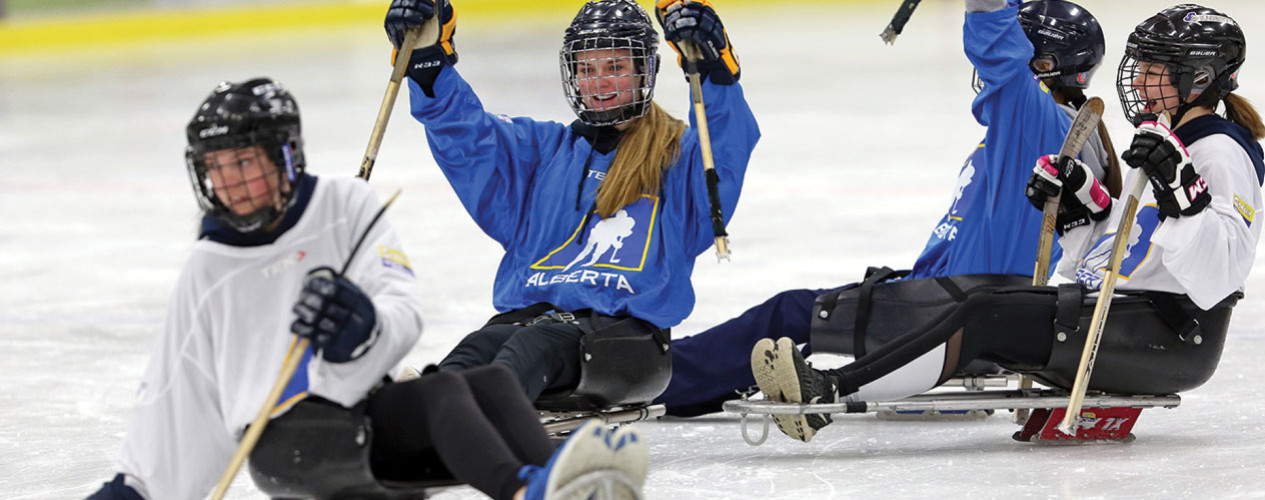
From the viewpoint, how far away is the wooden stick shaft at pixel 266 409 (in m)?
2.56

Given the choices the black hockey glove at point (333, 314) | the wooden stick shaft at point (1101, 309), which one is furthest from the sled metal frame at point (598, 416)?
the black hockey glove at point (333, 314)

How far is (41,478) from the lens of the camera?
3.59 metres

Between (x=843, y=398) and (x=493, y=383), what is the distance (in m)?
1.12

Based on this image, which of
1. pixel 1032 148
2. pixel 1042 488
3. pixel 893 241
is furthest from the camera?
pixel 893 241

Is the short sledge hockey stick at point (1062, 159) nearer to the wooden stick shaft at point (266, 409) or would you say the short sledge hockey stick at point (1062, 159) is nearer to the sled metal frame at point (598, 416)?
the sled metal frame at point (598, 416)

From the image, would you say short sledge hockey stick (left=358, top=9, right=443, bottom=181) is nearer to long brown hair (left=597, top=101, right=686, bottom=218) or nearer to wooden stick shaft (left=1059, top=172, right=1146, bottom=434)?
long brown hair (left=597, top=101, right=686, bottom=218)

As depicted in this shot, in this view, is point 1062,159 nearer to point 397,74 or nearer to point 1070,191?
point 1070,191

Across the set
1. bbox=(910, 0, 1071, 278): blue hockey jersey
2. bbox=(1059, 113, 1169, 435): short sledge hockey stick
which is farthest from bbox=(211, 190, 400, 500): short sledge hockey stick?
bbox=(910, 0, 1071, 278): blue hockey jersey

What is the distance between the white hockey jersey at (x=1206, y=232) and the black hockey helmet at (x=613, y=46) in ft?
3.58

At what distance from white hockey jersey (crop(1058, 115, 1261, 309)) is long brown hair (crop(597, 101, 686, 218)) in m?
1.01

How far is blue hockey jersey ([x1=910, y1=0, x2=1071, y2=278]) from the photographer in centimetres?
371

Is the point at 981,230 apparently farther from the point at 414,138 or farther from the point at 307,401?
the point at 414,138

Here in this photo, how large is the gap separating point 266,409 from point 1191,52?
209 cm

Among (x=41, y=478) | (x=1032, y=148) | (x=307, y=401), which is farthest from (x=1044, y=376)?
(x=41, y=478)
